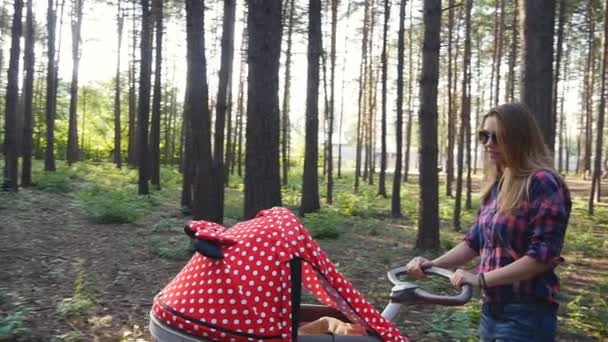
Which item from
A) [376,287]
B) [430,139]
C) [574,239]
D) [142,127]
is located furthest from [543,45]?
[142,127]

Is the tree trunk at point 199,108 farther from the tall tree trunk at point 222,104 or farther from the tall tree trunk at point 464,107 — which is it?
the tall tree trunk at point 464,107

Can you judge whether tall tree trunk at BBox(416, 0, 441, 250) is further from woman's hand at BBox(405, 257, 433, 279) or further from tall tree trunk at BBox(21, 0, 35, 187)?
tall tree trunk at BBox(21, 0, 35, 187)

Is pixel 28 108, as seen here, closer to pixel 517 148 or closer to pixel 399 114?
pixel 399 114

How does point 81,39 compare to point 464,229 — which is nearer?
point 464,229

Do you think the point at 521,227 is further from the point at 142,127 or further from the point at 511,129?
the point at 142,127

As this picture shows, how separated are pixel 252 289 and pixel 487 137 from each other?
4.19ft

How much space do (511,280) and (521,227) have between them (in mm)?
232

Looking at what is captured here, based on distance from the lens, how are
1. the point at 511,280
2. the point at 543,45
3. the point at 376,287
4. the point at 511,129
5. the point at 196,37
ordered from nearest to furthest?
the point at 511,280 → the point at 511,129 → the point at 543,45 → the point at 376,287 → the point at 196,37

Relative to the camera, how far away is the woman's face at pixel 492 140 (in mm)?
2416

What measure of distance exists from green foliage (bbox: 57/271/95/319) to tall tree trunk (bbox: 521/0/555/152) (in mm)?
5783

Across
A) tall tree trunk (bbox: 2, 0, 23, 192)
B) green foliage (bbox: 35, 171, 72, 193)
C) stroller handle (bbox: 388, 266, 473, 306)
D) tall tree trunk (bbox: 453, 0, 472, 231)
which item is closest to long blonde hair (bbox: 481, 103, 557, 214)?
stroller handle (bbox: 388, 266, 473, 306)

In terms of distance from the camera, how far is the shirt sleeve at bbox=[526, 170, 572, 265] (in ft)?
Answer: 7.05

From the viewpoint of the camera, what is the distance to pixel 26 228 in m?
10.6

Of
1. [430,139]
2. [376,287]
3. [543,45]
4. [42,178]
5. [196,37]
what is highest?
[196,37]
